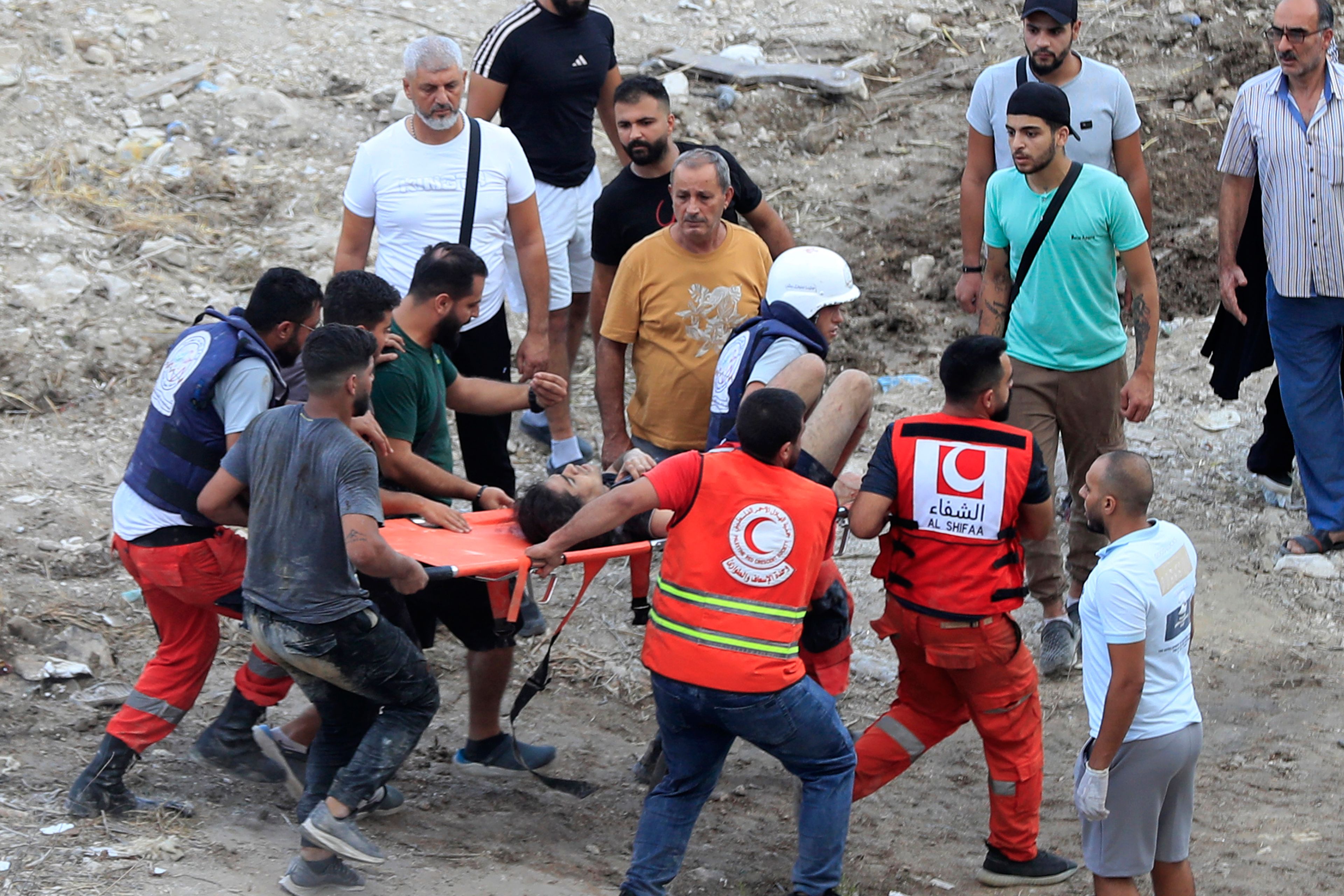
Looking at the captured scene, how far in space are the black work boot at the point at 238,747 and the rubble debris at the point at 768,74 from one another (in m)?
7.65

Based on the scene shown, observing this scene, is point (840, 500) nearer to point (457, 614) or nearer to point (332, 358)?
point (457, 614)

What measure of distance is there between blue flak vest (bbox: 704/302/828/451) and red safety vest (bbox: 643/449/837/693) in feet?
1.97

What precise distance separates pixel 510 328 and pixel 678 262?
12.6 feet

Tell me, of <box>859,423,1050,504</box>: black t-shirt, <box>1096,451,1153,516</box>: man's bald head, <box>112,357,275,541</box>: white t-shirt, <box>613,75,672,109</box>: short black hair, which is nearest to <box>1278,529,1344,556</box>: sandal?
<box>859,423,1050,504</box>: black t-shirt

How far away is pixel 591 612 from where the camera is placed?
6.72m

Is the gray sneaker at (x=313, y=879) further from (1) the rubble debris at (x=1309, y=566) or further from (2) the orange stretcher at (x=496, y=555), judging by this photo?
A: (1) the rubble debris at (x=1309, y=566)

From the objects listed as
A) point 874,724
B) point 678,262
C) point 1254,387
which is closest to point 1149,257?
point 678,262

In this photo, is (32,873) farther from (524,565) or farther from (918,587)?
(918,587)

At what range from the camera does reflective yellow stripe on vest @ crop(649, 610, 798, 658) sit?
392 centimetres

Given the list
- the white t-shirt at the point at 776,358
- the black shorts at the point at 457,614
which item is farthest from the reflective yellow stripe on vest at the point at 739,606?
the black shorts at the point at 457,614

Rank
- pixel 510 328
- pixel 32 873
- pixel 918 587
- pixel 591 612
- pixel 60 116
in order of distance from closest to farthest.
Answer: pixel 32 873, pixel 918 587, pixel 591 612, pixel 510 328, pixel 60 116

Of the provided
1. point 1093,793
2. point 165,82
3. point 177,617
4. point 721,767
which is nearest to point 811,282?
point 721,767

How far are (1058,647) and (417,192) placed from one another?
3.41 metres

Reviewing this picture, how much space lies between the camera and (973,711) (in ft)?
15.0
